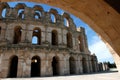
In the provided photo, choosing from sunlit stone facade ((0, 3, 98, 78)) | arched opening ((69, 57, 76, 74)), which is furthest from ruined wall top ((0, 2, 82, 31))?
arched opening ((69, 57, 76, 74))

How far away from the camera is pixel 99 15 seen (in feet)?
6.30

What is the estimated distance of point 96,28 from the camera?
214 cm

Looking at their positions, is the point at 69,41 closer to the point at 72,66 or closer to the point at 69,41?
the point at 69,41

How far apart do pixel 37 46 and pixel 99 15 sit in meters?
17.2

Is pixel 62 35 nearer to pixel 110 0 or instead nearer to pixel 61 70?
pixel 61 70

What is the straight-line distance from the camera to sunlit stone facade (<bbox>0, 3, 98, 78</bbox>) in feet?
56.8

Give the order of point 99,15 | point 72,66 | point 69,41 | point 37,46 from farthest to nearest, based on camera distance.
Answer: point 69,41 → point 72,66 → point 37,46 → point 99,15

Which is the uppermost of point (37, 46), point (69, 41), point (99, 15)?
point (69, 41)

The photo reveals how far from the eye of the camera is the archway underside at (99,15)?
177cm

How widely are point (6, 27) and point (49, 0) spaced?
19591 millimetres

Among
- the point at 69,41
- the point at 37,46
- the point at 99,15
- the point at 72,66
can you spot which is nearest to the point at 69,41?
the point at 69,41

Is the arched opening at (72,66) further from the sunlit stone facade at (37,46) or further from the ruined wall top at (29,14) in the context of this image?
the ruined wall top at (29,14)

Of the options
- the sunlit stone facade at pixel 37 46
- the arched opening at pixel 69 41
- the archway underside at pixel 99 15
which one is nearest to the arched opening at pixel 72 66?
the sunlit stone facade at pixel 37 46

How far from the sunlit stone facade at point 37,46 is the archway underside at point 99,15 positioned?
16.2m
